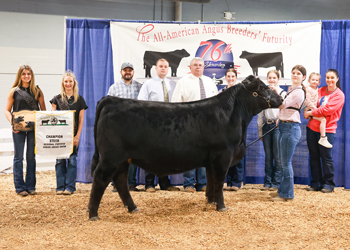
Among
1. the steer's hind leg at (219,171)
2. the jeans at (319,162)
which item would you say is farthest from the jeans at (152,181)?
the jeans at (319,162)

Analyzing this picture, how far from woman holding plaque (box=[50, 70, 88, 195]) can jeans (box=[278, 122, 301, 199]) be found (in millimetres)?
2762

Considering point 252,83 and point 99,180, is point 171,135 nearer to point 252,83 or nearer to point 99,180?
point 99,180

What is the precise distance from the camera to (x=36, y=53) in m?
7.12

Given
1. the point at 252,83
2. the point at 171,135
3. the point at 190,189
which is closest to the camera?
the point at 171,135

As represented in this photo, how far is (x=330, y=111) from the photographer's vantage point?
15.5ft

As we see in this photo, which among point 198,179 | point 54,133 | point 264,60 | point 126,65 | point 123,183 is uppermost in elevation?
point 264,60

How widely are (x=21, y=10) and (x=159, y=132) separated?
528 cm

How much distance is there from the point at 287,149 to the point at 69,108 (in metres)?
2.97

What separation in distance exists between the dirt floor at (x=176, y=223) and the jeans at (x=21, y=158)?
22 cm

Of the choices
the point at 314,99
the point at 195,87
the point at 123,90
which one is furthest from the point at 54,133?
the point at 314,99

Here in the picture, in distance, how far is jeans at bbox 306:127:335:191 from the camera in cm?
488

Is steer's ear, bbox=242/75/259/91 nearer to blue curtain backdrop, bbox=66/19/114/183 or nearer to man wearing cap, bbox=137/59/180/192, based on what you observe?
man wearing cap, bbox=137/59/180/192

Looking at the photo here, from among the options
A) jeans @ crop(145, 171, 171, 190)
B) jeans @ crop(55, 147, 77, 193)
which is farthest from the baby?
jeans @ crop(55, 147, 77, 193)

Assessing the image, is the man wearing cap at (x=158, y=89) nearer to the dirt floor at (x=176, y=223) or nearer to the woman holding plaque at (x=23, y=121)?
the dirt floor at (x=176, y=223)
